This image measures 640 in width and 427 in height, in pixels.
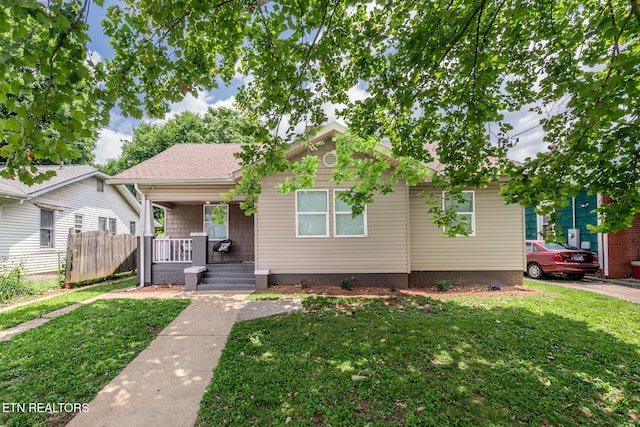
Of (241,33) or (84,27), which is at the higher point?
(241,33)

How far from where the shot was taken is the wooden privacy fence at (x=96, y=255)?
8.46 meters

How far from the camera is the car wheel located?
10195 millimetres

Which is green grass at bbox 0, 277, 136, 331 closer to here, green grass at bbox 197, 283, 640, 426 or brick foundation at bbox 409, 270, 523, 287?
green grass at bbox 197, 283, 640, 426

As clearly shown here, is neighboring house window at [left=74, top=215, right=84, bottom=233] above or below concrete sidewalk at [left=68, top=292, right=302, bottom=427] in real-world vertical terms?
above

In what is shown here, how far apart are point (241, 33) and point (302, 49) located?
4.73 feet

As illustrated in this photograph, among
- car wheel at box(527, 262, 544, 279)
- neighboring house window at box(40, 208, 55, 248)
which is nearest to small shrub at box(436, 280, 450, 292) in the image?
car wheel at box(527, 262, 544, 279)

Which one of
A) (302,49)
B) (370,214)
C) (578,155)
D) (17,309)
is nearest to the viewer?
(578,155)

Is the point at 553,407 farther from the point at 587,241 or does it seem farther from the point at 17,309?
the point at 587,241

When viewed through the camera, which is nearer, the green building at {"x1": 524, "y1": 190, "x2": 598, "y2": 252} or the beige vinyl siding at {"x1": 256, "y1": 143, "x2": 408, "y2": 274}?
the beige vinyl siding at {"x1": 256, "y1": 143, "x2": 408, "y2": 274}

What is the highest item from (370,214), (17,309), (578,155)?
(578,155)

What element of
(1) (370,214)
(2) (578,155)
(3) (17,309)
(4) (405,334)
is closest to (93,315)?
(3) (17,309)

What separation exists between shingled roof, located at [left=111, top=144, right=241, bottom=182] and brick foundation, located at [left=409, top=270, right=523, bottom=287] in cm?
686

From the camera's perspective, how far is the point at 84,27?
2.49 m

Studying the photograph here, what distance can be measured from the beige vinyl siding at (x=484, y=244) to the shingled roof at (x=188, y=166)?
6735 mm
